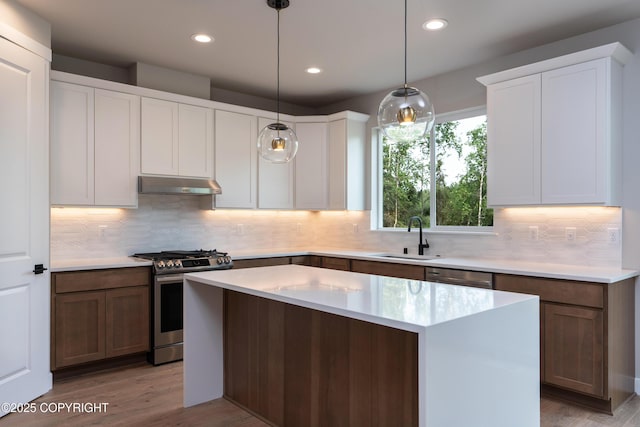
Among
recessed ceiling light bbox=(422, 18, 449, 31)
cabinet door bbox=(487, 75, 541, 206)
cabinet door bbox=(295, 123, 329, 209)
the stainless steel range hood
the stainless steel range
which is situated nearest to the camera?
recessed ceiling light bbox=(422, 18, 449, 31)

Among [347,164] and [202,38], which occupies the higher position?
[202,38]

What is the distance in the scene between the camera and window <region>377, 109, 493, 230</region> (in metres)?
4.33

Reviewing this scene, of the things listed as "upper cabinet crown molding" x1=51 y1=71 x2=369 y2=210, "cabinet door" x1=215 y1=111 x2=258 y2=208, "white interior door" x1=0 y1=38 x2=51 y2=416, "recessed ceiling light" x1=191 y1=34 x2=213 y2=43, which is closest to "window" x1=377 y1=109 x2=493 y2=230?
"upper cabinet crown molding" x1=51 y1=71 x2=369 y2=210

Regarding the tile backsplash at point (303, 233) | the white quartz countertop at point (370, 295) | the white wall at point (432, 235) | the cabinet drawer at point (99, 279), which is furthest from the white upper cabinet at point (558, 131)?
the cabinet drawer at point (99, 279)

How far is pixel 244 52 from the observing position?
393cm

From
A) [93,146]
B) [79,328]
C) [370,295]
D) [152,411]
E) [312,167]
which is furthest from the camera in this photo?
[312,167]

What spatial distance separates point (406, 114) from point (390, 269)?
87.5 inches

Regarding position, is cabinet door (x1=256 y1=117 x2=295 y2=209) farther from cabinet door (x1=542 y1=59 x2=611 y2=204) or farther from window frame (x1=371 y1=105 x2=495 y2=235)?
cabinet door (x1=542 y1=59 x2=611 y2=204)

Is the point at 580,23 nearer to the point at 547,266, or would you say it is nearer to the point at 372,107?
the point at 547,266

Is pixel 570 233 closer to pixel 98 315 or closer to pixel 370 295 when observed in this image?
pixel 370 295

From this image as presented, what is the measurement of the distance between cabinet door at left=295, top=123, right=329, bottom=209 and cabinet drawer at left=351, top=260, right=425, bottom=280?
41.6 inches

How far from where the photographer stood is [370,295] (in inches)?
85.3

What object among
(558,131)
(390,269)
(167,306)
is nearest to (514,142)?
(558,131)

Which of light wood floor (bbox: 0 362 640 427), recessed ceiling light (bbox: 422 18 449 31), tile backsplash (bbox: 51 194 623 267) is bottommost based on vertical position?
light wood floor (bbox: 0 362 640 427)
